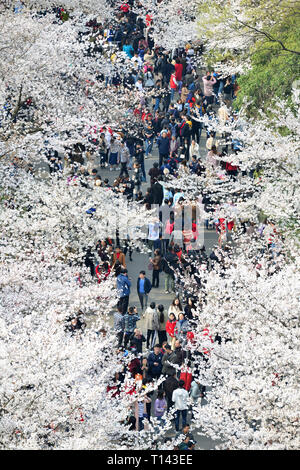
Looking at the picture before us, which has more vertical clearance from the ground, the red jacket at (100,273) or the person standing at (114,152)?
the person standing at (114,152)

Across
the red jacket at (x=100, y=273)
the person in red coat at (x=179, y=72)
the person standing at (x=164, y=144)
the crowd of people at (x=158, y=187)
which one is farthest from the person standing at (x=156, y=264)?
the person in red coat at (x=179, y=72)

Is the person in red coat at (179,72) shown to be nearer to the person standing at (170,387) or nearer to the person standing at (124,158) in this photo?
the person standing at (124,158)

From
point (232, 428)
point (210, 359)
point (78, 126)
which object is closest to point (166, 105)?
point (78, 126)

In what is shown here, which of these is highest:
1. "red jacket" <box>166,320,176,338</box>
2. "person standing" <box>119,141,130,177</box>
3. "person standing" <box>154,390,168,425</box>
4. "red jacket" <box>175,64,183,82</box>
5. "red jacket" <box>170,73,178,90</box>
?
"red jacket" <box>175,64,183,82</box>

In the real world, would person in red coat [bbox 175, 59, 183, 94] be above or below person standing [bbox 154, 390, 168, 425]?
above

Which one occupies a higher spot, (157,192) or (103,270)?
(157,192)

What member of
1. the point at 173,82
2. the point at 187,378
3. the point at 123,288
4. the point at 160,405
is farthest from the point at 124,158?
the point at 160,405

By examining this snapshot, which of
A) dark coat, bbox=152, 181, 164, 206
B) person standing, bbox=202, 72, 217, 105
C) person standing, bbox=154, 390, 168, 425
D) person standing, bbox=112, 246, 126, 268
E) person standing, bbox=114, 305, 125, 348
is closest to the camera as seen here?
person standing, bbox=154, 390, 168, 425

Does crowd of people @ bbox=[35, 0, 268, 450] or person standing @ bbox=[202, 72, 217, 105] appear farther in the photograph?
person standing @ bbox=[202, 72, 217, 105]

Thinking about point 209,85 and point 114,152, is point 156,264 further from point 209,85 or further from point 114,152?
point 209,85

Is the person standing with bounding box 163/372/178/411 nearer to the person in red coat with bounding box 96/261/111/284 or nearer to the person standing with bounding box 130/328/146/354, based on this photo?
the person standing with bounding box 130/328/146/354

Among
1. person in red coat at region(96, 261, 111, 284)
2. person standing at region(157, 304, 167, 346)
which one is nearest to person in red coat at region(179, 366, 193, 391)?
person standing at region(157, 304, 167, 346)

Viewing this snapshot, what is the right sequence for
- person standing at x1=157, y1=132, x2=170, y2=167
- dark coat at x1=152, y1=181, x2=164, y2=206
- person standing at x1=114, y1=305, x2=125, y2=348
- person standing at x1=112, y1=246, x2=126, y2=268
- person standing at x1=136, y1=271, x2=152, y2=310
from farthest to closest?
1. person standing at x1=157, y1=132, x2=170, y2=167
2. dark coat at x1=152, y1=181, x2=164, y2=206
3. person standing at x1=112, y1=246, x2=126, y2=268
4. person standing at x1=136, y1=271, x2=152, y2=310
5. person standing at x1=114, y1=305, x2=125, y2=348
